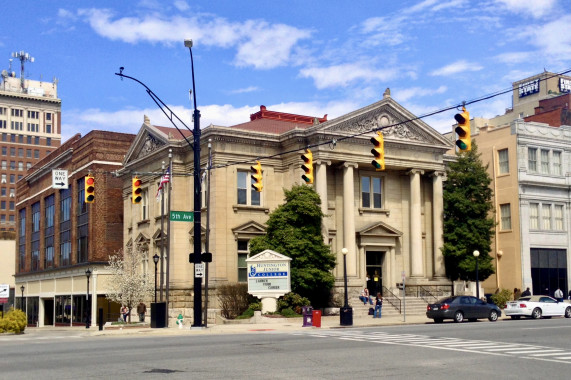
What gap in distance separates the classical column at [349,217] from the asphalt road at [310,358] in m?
20.7

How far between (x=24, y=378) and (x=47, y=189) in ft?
209

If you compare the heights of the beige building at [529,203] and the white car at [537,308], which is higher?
the beige building at [529,203]

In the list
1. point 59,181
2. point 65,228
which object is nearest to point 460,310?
point 59,181

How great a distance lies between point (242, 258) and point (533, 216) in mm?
24989

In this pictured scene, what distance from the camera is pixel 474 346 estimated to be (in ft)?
72.3

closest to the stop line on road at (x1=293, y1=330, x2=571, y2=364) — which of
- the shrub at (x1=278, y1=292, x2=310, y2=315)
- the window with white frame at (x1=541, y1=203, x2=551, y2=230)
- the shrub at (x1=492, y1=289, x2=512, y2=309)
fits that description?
the shrub at (x1=278, y1=292, x2=310, y2=315)

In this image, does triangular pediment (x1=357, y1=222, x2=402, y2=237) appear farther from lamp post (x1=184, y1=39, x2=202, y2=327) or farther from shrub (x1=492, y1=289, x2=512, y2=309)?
lamp post (x1=184, y1=39, x2=202, y2=327)

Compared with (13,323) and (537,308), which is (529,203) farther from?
(13,323)

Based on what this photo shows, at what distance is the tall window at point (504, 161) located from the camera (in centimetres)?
5875

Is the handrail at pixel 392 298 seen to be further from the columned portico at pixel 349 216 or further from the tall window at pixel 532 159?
the tall window at pixel 532 159

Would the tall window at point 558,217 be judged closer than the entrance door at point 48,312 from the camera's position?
Yes

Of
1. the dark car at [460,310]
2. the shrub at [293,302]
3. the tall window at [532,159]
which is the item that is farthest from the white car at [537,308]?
the tall window at [532,159]

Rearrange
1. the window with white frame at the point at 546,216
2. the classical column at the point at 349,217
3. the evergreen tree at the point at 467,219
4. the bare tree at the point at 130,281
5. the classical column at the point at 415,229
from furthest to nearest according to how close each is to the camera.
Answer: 1. the window with white frame at the point at 546,216
2. the evergreen tree at the point at 467,219
3. the bare tree at the point at 130,281
4. the classical column at the point at 415,229
5. the classical column at the point at 349,217

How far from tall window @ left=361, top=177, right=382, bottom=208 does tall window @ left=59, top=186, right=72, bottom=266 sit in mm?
31060
